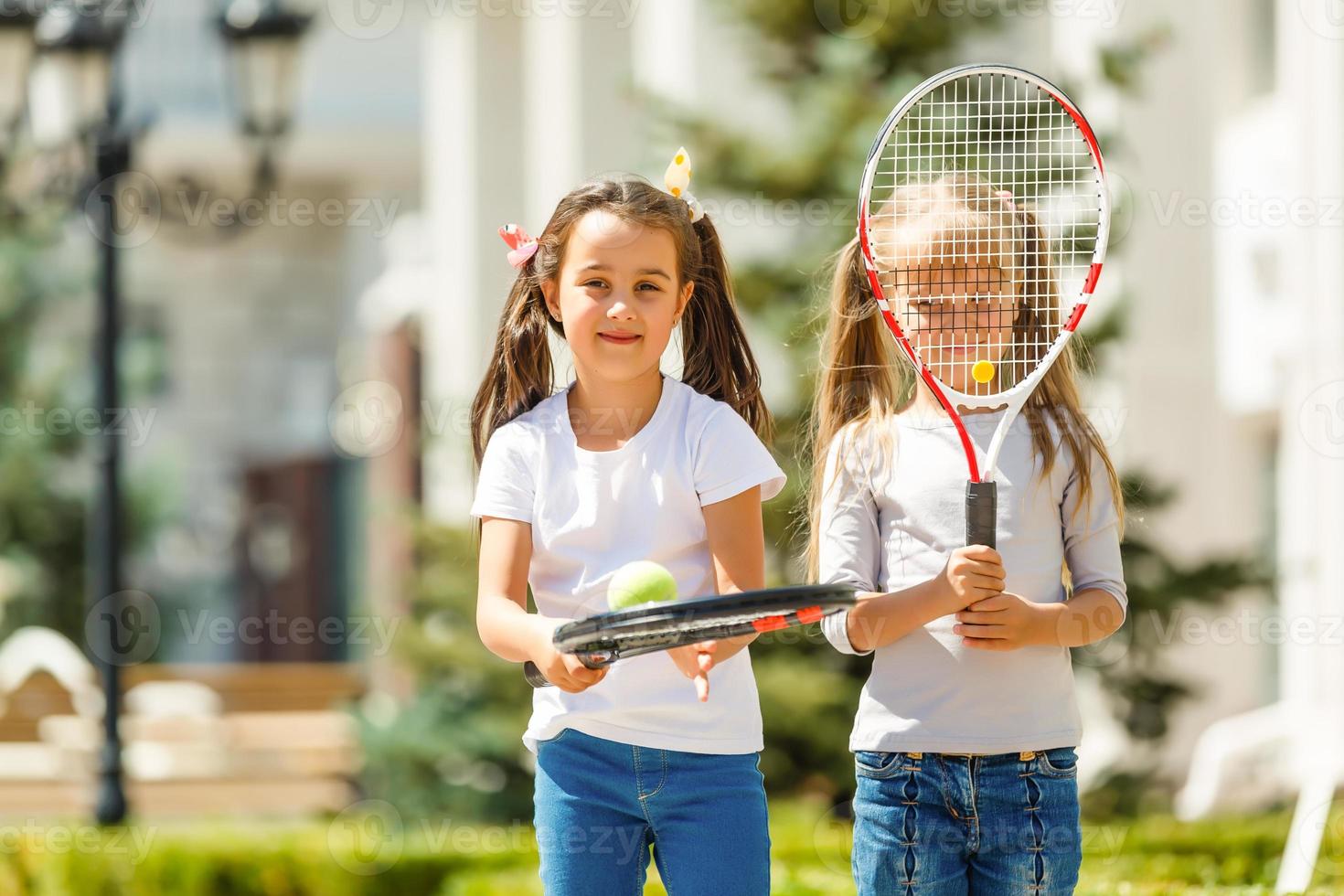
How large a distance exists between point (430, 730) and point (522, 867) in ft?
6.38

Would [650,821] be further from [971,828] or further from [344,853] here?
[344,853]

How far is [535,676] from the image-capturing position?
2.68 metres

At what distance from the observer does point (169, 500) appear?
19.8m

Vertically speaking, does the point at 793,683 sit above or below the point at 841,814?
above

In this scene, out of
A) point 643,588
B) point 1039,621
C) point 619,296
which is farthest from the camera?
point 619,296

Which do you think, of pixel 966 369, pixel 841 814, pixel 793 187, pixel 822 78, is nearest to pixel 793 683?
pixel 841 814

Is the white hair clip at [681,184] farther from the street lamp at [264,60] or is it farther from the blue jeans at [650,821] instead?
the street lamp at [264,60]

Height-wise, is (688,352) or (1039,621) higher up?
(688,352)

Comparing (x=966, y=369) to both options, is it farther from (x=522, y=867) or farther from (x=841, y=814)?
(x=841, y=814)

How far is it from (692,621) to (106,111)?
5240mm

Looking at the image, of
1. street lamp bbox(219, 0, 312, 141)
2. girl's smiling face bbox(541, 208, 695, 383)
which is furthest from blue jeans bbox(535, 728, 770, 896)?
street lamp bbox(219, 0, 312, 141)

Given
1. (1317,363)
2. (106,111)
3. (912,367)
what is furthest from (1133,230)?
(912,367)

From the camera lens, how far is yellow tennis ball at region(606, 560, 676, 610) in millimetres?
2441

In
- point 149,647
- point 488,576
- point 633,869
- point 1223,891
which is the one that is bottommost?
point 149,647
